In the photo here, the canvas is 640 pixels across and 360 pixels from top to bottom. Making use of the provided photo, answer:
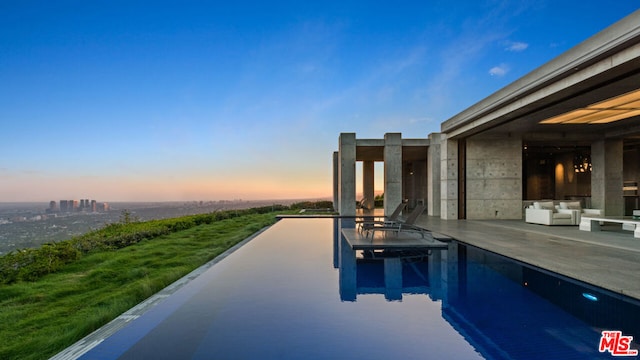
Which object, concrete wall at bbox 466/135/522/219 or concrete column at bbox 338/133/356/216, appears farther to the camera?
concrete column at bbox 338/133/356/216

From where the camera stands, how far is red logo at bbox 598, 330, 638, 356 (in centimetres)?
295

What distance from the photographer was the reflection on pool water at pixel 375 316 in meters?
2.99

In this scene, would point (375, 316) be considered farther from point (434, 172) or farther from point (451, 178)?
point (434, 172)

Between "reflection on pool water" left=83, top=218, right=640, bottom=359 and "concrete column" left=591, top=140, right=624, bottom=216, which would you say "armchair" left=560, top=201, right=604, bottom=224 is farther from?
"reflection on pool water" left=83, top=218, right=640, bottom=359

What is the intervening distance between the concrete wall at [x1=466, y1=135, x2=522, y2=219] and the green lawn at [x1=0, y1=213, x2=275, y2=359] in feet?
36.4

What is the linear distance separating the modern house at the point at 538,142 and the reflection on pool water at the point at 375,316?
4334 mm

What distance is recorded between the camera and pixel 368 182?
23250mm

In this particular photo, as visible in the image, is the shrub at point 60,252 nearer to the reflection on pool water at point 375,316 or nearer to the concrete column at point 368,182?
the reflection on pool water at point 375,316

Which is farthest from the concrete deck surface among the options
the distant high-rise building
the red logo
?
the distant high-rise building

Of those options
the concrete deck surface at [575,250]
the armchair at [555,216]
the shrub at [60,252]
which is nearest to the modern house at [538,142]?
the armchair at [555,216]

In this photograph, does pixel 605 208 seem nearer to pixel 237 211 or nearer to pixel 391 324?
pixel 391 324

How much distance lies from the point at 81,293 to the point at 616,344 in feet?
21.6

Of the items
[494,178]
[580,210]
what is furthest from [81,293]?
[580,210]

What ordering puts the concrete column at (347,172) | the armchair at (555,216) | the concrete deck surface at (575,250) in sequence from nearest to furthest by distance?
the concrete deck surface at (575,250)
the armchair at (555,216)
the concrete column at (347,172)
